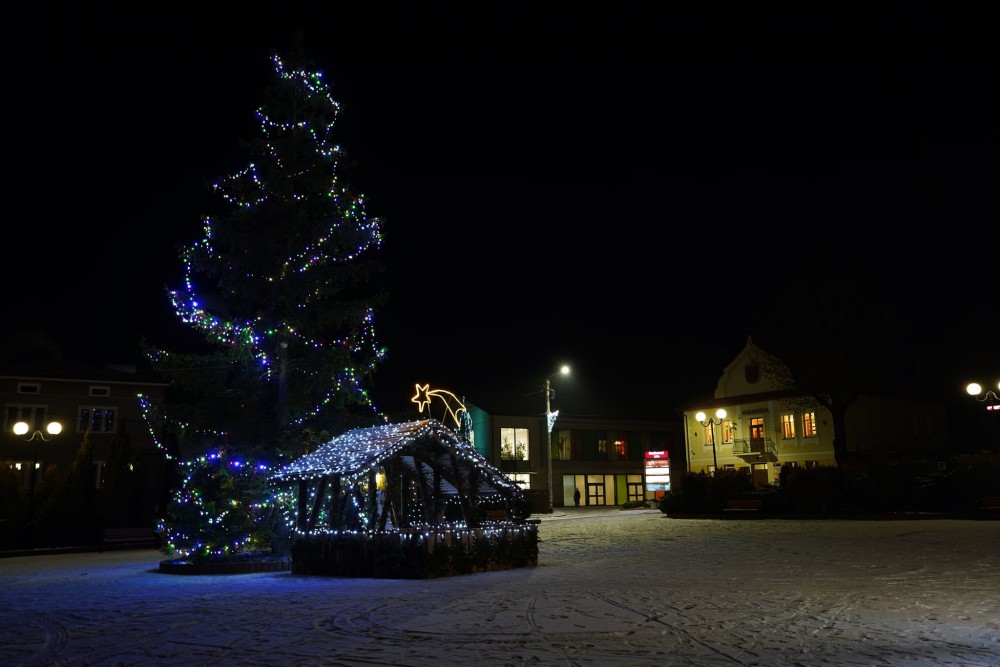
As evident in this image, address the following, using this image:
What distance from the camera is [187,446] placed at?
57.2 ft

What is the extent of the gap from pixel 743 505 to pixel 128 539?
72.1 feet

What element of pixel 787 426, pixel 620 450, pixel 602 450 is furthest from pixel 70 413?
pixel 787 426

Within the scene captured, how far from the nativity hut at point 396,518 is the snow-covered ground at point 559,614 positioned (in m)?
0.60

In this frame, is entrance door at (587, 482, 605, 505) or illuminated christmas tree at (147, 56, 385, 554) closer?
illuminated christmas tree at (147, 56, 385, 554)

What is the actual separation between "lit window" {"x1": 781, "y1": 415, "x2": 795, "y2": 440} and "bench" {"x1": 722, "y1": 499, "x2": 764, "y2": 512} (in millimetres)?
15896

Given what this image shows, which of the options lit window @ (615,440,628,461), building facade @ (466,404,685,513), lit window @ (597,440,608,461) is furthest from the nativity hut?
lit window @ (615,440,628,461)

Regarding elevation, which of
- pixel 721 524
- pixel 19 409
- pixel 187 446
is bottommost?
pixel 721 524

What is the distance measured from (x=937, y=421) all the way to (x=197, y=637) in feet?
167

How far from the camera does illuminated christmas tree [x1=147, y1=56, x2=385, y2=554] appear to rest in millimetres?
17250

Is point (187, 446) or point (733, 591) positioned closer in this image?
point (733, 591)

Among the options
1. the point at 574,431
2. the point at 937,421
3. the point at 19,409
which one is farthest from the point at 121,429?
the point at 937,421

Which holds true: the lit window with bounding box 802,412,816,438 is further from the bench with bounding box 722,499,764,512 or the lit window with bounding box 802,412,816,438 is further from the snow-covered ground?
the snow-covered ground

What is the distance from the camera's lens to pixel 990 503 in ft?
83.4

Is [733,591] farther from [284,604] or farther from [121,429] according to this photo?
[121,429]
